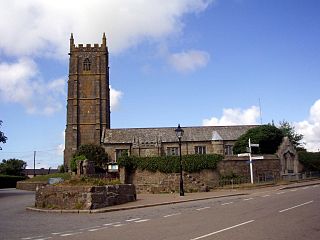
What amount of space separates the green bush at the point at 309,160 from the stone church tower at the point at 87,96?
133 ft

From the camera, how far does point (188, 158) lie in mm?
41438

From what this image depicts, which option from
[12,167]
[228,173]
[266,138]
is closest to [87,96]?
[12,167]

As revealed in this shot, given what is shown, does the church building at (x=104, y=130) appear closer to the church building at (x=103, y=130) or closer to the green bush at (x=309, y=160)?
the church building at (x=103, y=130)

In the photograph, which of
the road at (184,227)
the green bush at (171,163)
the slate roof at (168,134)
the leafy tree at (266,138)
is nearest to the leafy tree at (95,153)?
the slate roof at (168,134)

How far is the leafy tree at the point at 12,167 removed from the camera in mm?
103188

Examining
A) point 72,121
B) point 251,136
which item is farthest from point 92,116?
point 251,136

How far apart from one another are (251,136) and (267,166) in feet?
36.3

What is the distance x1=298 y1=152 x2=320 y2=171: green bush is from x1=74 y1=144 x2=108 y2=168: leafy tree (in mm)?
33476

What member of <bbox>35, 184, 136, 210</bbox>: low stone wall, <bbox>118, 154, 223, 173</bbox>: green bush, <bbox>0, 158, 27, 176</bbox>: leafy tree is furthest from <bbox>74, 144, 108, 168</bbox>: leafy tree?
<bbox>35, 184, 136, 210</bbox>: low stone wall

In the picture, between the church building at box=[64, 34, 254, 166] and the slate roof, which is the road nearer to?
the church building at box=[64, 34, 254, 166]

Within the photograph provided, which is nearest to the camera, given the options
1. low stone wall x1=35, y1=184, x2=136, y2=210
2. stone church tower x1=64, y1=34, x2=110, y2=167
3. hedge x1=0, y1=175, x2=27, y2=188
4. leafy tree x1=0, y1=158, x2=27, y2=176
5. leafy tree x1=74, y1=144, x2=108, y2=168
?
low stone wall x1=35, y1=184, x2=136, y2=210

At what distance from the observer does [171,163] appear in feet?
133

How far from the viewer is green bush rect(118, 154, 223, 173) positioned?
40.7m

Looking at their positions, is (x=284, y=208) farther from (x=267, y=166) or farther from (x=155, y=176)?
(x=267, y=166)
